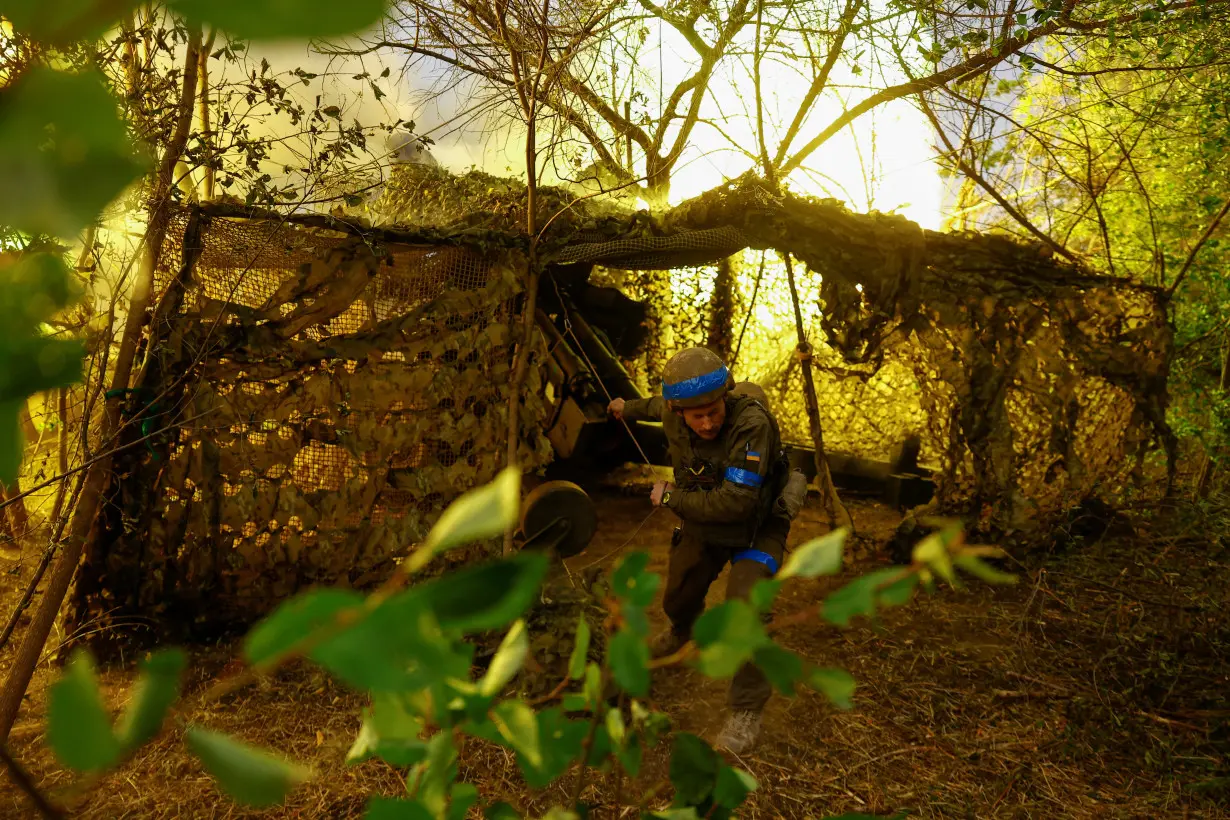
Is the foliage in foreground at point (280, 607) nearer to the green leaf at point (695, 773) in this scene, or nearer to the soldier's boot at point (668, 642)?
the green leaf at point (695, 773)

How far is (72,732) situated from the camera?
0.94 ft

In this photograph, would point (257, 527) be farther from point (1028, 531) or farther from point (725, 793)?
point (1028, 531)

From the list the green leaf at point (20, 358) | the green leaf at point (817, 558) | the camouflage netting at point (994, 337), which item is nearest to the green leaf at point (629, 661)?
the green leaf at point (817, 558)

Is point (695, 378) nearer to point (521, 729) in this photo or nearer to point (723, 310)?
point (521, 729)

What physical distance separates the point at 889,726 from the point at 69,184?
4.06m

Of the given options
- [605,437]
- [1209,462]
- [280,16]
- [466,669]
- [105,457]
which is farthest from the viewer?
[605,437]

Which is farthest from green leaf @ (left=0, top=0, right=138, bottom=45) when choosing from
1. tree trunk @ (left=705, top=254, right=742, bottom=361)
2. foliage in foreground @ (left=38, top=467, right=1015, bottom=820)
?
tree trunk @ (left=705, top=254, right=742, bottom=361)

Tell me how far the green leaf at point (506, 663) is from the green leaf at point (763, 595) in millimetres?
187

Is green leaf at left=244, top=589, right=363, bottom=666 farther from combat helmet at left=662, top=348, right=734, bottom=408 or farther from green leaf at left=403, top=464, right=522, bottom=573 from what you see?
combat helmet at left=662, top=348, right=734, bottom=408

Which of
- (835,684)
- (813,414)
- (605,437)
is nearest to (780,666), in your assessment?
(835,684)

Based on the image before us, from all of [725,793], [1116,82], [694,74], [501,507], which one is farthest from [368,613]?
[1116,82]

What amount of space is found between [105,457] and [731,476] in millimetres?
2611

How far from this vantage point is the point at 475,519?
36cm

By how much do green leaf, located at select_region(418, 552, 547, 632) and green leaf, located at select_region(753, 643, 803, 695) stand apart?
222 mm
